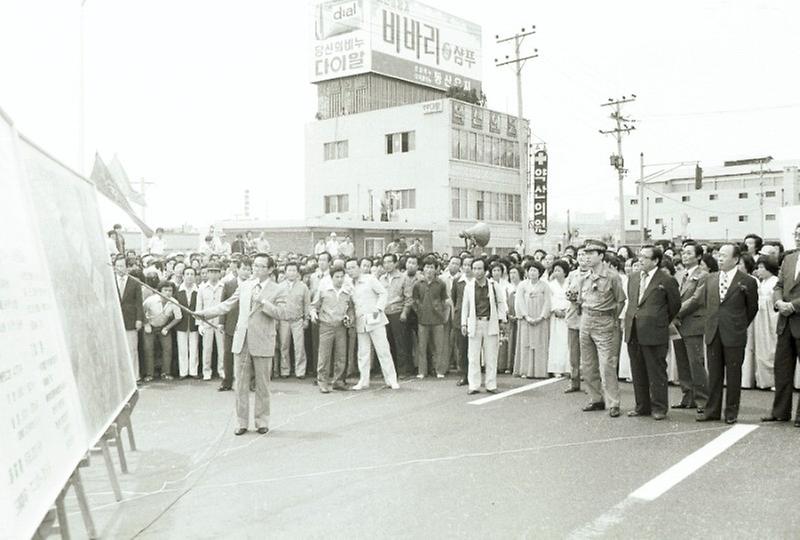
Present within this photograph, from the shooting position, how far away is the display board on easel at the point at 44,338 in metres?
2.64

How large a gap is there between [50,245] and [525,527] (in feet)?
11.3

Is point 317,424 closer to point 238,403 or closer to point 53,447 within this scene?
point 238,403

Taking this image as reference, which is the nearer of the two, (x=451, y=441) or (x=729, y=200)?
(x=451, y=441)

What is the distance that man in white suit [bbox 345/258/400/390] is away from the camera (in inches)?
436

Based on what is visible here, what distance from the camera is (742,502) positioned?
5.23 m

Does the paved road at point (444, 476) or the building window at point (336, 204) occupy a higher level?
the building window at point (336, 204)

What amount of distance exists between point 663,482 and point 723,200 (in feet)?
216

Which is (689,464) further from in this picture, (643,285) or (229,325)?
(229,325)

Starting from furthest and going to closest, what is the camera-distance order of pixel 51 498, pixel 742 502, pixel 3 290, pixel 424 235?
1. pixel 424 235
2. pixel 742 502
3. pixel 51 498
4. pixel 3 290

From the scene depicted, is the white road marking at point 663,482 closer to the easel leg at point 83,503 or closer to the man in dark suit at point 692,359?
the man in dark suit at point 692,359

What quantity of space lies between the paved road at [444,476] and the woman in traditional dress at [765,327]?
3.83 feet

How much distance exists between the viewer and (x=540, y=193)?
3972 cm

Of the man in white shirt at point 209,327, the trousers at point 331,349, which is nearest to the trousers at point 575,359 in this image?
the trousers at point 331,349

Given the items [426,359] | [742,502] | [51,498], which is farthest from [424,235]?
[51,498]
